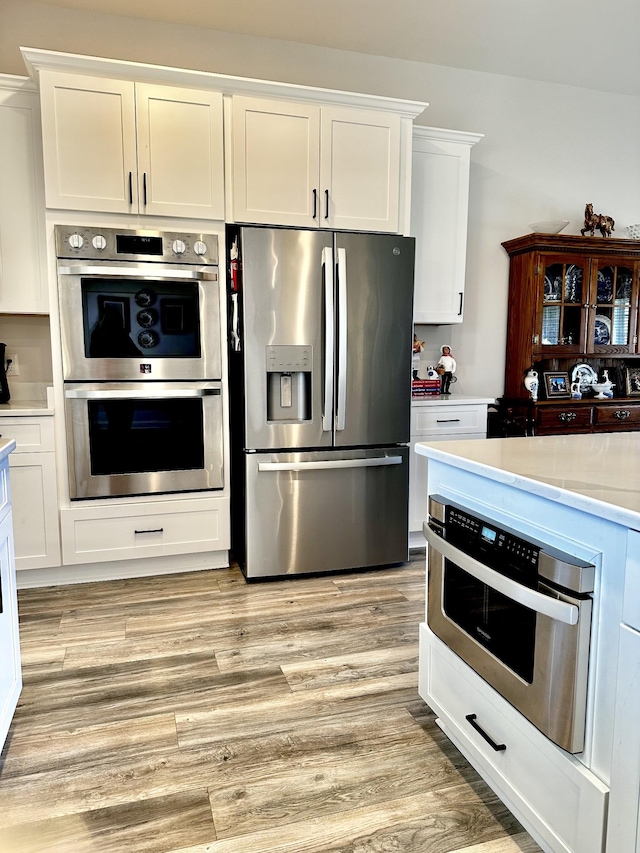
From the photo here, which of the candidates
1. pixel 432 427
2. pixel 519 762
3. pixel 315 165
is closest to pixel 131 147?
pixel 315 165

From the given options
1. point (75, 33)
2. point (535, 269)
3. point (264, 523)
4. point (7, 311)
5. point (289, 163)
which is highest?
point (75, 33)

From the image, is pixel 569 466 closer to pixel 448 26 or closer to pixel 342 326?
pixel 342 326

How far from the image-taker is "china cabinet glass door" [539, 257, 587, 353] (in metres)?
4.00

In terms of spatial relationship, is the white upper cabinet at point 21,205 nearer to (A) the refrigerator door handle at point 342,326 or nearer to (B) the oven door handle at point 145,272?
(B) the oven door handle at point 145,272

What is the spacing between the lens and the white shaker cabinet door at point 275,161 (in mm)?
2992

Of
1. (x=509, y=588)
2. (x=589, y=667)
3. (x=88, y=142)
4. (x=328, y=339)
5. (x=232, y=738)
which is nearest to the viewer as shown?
(x=589, y=667)

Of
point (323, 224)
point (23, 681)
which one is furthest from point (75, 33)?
point (23, 681)

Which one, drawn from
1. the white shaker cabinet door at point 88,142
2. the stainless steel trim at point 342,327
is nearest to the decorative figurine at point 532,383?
the stainless steel trim at point 342,327

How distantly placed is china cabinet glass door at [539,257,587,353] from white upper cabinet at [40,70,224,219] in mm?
2319

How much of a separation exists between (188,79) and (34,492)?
2.17 meters

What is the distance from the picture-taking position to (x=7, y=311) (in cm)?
301

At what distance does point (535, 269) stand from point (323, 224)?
5.36 feet

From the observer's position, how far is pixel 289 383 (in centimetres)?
309

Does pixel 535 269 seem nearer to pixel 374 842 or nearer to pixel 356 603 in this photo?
pixel 356 603
